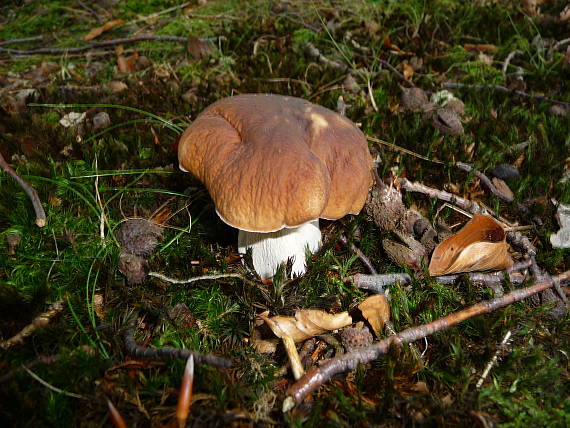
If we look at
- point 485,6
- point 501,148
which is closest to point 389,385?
point 501,148

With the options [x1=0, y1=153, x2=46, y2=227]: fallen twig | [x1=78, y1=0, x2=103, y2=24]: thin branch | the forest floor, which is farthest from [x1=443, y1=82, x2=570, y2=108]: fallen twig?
[x1=78, y1=0, x2=103, y2=24]: thin branch

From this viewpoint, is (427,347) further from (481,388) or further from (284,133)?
(284,133)

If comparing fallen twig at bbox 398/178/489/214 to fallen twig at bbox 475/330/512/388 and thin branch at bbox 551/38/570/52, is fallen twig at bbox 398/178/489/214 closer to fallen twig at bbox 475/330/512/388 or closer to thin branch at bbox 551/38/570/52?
fallen twig at bbox 475/330/512/388

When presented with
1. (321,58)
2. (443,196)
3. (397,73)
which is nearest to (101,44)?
(321,58)

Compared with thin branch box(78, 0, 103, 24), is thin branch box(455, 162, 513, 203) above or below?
below

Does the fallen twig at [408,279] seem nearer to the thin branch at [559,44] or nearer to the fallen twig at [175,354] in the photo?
the fallen twig at [175,354]
